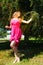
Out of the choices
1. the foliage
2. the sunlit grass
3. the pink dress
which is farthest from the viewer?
the foliage

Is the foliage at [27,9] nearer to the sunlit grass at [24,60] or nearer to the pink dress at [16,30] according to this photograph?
the pink dress at [16,30]

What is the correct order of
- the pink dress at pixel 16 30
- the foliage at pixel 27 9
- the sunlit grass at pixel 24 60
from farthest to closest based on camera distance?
the foliage at pixel 27 9 → the pink dress at pixel 16 30 → the sunlit grass at pixel 24 60

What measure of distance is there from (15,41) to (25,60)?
69 cm

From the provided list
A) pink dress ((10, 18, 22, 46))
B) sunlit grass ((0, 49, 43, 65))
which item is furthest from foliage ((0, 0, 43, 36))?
sunlit grass ((0, 49, 43, 65))

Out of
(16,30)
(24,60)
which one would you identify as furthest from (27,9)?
(24,60)

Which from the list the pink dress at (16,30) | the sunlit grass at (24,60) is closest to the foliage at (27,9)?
the pink dress at (16,30)

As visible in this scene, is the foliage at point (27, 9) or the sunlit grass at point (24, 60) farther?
the foliage at point (27, 9)

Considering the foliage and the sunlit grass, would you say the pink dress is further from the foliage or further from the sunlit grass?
the foliage

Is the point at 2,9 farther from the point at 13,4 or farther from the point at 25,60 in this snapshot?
the point at 25,60

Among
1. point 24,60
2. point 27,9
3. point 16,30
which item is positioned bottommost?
point 24,60

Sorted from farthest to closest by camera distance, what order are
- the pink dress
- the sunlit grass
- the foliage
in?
the foliage
the pink dress
the sunlit grass

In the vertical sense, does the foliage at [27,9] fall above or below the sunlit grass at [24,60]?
above

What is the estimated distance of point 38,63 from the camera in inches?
312

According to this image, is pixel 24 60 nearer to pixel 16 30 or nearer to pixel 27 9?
pixel 16 30
